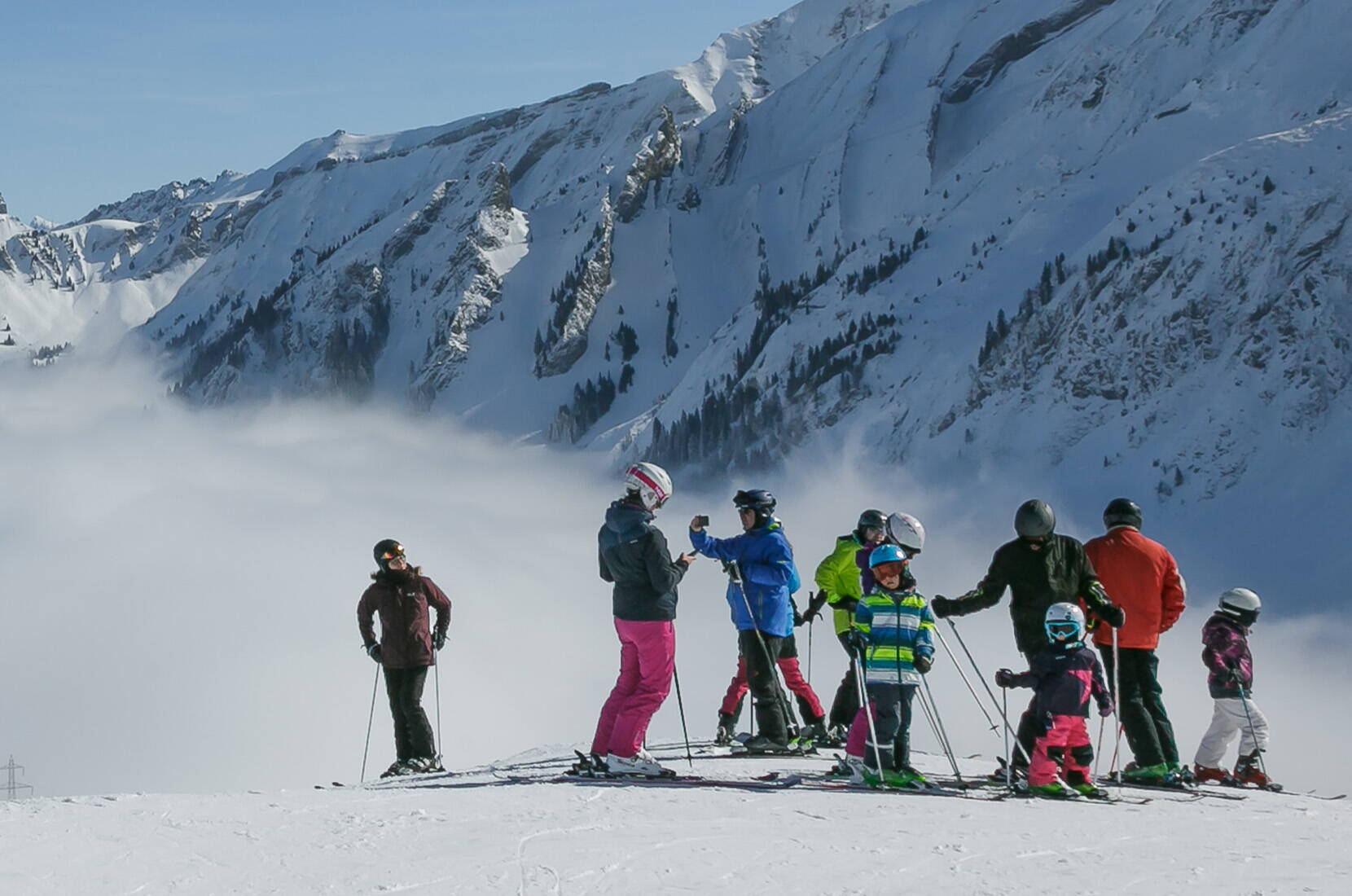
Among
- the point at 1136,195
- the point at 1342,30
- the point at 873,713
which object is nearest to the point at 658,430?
the point at 1136,195

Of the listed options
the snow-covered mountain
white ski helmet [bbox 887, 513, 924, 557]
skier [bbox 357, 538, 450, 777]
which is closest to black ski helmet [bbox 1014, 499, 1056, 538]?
white ski helmet [bbox 887, 513, 924, 557]

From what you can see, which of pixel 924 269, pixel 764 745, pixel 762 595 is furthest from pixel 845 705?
pixel 924 269

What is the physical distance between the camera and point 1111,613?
10305 mm

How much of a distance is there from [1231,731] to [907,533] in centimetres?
355

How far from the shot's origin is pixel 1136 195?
71375 millimetres

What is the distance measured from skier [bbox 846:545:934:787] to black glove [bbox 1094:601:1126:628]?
1.31 metres

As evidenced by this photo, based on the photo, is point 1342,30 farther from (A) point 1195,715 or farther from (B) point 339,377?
(B) point 339,377

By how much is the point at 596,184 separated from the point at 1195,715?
136m

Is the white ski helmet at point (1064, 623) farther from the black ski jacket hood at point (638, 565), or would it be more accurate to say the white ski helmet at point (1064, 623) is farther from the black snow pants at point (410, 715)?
the black snow pants at point (410, 715)

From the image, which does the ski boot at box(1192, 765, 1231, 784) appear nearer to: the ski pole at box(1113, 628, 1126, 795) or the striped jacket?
the ski pole at box(1113, 628, 1126, 795)

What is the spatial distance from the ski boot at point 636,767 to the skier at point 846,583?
183 cm

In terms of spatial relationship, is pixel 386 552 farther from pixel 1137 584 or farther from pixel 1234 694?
pixel 1234 694

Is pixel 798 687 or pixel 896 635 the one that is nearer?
pixel 896 635

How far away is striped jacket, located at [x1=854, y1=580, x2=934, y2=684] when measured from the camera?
990cm
